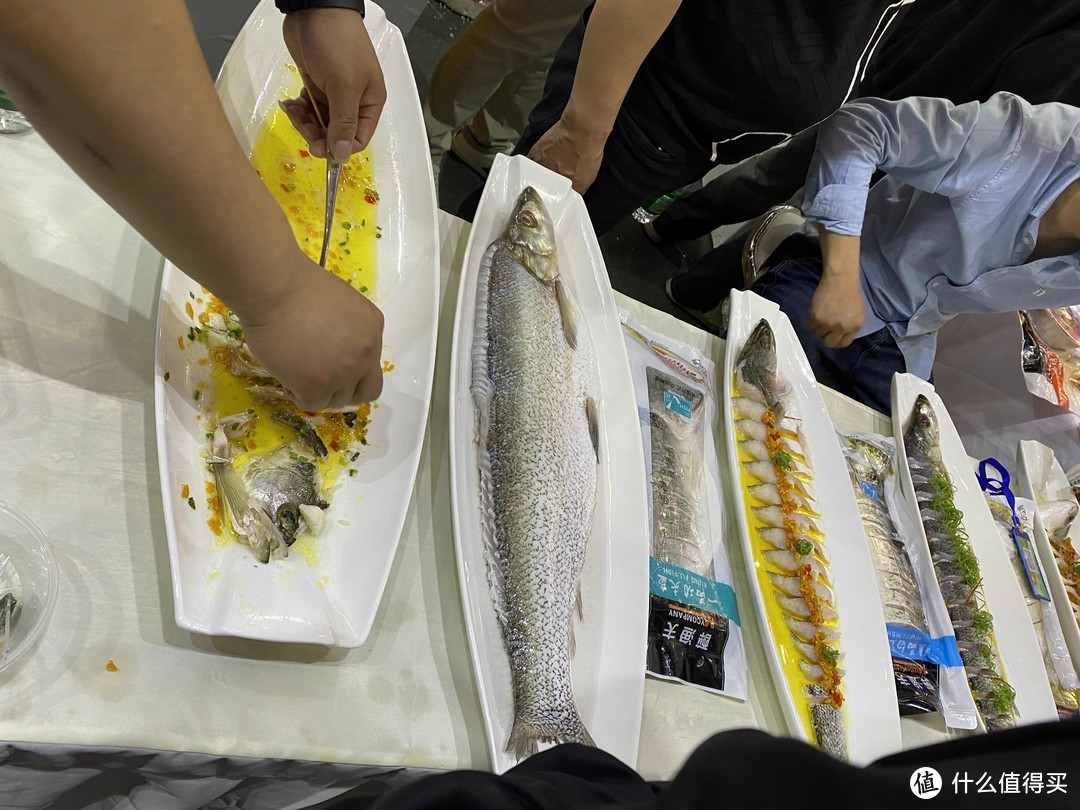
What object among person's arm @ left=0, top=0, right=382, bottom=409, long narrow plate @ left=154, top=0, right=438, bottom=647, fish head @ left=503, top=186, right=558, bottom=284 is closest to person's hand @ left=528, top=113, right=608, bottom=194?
fish head @ left=503, top=186, right=558, bottom=284

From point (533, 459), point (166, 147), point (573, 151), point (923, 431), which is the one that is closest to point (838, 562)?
point (923, 431)

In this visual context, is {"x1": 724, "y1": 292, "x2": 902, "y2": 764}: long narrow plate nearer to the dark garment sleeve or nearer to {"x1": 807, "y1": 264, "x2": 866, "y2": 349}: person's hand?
{"x1": 807, "y1": 264, "x2": 866, "y2": 349}: person's hand

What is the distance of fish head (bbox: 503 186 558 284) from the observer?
134 centimetres

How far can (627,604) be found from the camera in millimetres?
1107

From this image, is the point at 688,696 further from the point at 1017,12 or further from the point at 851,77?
the point at 1017,12

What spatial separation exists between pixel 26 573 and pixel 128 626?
0.13 metres

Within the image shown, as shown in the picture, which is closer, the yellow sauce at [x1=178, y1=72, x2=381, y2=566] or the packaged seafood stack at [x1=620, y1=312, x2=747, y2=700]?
the yellow sauce at [x1=178, y1=72, x2=381, y2=566]

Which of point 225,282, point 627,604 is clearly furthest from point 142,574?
point 627,604

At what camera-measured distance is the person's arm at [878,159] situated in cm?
188

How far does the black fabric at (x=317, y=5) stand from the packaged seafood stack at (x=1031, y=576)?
6.99ft

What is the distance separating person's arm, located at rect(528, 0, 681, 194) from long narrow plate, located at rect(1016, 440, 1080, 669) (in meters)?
1.84

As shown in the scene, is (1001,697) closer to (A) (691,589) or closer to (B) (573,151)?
(A) (691,589)

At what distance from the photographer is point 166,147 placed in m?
0.56

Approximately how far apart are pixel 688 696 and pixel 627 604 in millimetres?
230
